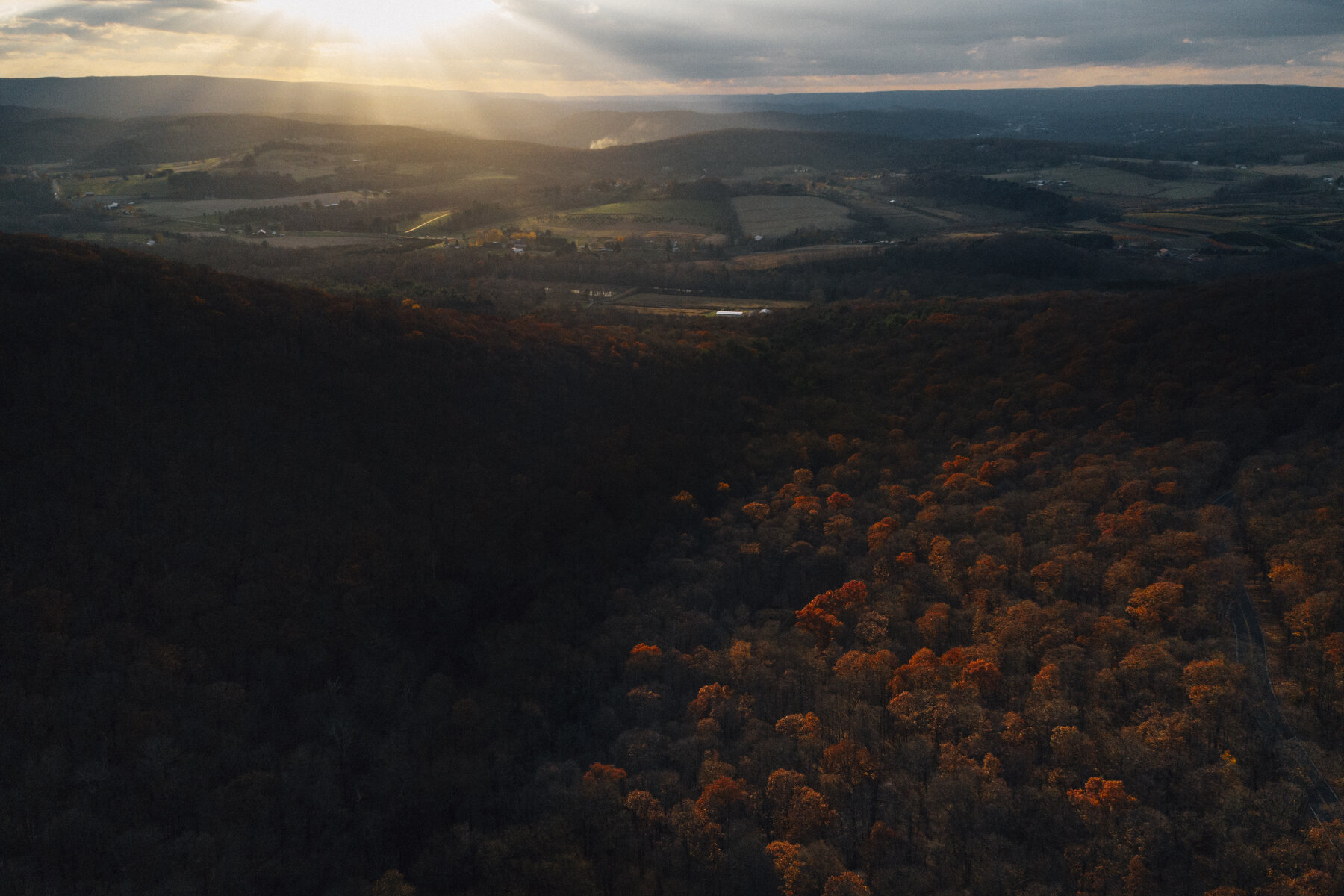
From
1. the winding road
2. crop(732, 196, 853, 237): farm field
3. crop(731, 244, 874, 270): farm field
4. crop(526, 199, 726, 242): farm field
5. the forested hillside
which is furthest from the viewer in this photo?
crop(732, 196, 853, 237): farm field

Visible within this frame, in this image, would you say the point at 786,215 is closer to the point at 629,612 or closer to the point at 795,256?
the point at 795,256

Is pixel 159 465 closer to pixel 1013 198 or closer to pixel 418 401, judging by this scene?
pixel 418 401

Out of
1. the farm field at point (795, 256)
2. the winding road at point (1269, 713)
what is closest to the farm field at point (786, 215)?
the farm field at point (795, 256)

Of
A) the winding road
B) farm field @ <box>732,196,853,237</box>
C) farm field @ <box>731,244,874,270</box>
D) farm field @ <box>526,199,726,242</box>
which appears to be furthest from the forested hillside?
farm field @ <box>732,196,853,237</box>

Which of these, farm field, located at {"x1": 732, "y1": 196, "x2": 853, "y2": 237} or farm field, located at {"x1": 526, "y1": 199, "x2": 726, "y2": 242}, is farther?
farm field, located at {"x1": 732, "y1": 196, "x2": 853, "y2": 237}

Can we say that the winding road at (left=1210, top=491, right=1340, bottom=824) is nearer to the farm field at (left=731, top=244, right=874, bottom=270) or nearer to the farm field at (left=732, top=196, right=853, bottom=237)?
the farm field at (left=731, top=244, right=874, bottom=270)

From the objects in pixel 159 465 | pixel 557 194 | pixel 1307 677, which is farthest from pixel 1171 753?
pixel 557 194

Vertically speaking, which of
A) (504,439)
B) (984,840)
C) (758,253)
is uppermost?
(758,253)
